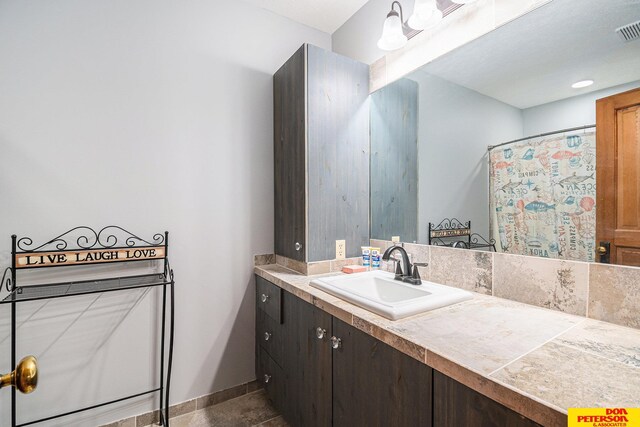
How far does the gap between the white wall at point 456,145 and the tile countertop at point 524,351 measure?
42 cm

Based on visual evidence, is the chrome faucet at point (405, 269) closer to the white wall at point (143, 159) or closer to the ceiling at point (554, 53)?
the ceiling at point (554, 53)

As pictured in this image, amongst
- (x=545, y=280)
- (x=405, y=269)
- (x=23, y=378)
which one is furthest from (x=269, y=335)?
(x=545, y=280)

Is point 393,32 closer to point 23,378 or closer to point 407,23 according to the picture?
point 407,23

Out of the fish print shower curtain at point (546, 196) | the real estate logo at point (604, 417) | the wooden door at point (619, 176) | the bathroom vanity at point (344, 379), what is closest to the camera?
the real estate logo at point (604, 417)

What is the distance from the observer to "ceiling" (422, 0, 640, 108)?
0.90 metres

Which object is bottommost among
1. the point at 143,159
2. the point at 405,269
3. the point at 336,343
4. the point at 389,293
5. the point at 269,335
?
the point at 269,335

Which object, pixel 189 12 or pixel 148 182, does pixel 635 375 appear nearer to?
pixel 148 182

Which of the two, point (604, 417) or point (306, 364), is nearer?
point (604, 417)

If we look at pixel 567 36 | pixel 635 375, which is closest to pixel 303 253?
pixel 635 375

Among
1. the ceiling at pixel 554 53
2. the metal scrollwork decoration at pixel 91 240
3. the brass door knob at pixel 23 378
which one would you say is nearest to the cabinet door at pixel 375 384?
the brass door knob at pixel 23 378

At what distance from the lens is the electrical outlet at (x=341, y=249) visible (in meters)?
1.78

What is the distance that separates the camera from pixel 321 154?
5.59 feet

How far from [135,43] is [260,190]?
1.08 meters

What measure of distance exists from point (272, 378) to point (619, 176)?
5.94ft
